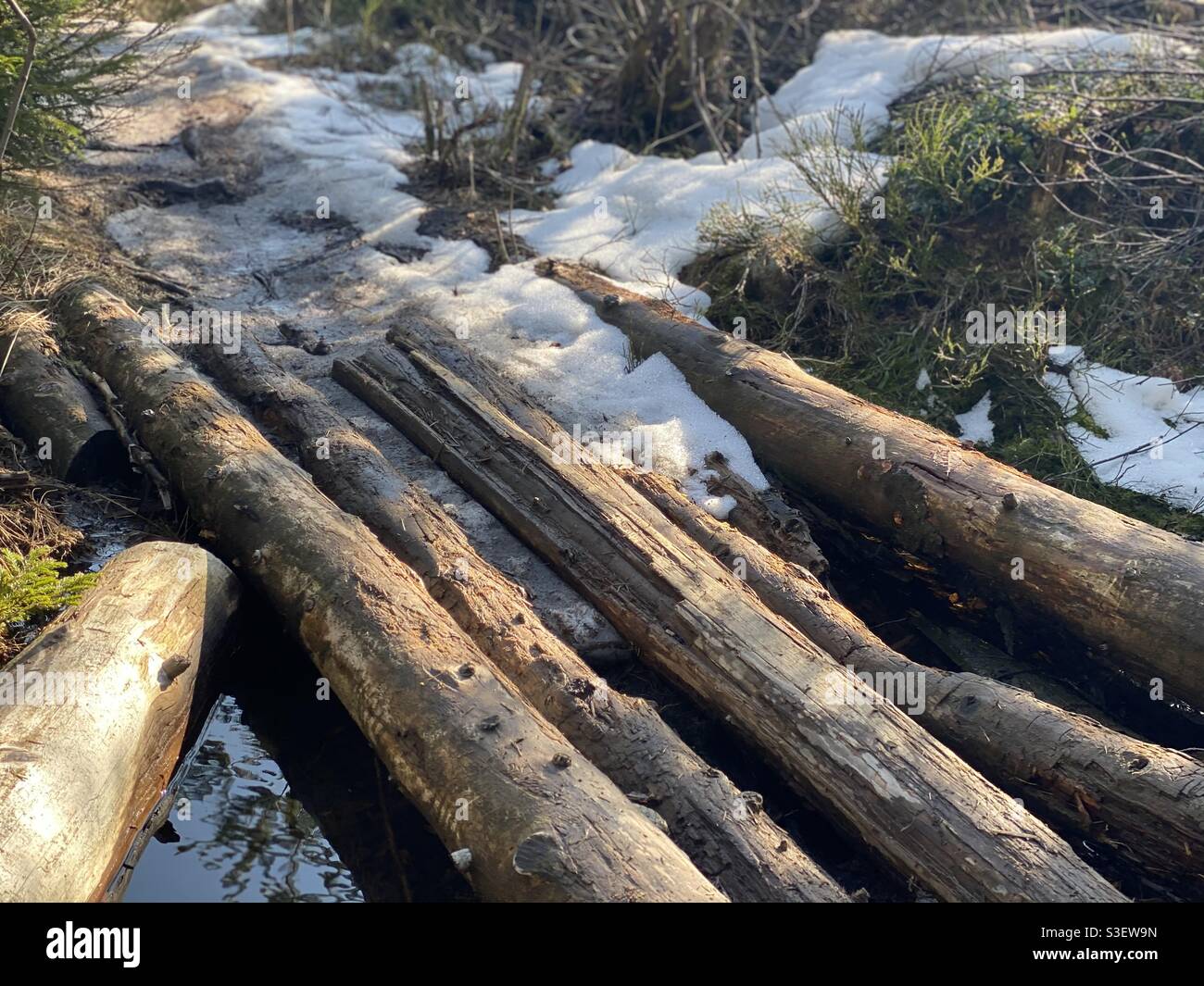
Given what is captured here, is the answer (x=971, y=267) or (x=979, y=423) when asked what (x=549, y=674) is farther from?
(x=971, y=267)

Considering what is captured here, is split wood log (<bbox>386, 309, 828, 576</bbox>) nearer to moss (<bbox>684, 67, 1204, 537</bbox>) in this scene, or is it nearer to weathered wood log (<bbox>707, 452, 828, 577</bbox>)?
weathered wood log (<bbox>707, 452, 828, 577</bbox>)

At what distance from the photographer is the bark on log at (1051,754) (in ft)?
11.3

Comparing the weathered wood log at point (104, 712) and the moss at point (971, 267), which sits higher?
the moss at point (971, 267)

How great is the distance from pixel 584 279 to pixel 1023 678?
3.58 metres

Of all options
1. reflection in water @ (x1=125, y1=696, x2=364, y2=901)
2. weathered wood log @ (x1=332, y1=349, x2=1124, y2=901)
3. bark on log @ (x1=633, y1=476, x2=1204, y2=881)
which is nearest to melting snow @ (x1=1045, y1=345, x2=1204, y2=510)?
bark on log @ (x1=633, y1=476, x2=1204, y2=881)

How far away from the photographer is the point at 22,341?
5.41 m

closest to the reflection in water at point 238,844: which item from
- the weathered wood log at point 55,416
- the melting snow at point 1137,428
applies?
the weathered wood log at point 55,416

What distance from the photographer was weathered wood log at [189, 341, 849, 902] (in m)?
3.29

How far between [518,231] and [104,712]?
4.93m

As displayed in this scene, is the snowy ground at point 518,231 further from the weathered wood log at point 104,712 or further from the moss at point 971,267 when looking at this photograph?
the weathered wood log at point 104,712

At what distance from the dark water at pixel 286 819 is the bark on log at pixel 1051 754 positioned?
67.0 inches

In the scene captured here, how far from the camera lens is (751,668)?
380 centimetres

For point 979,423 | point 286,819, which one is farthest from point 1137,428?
point 286,819
